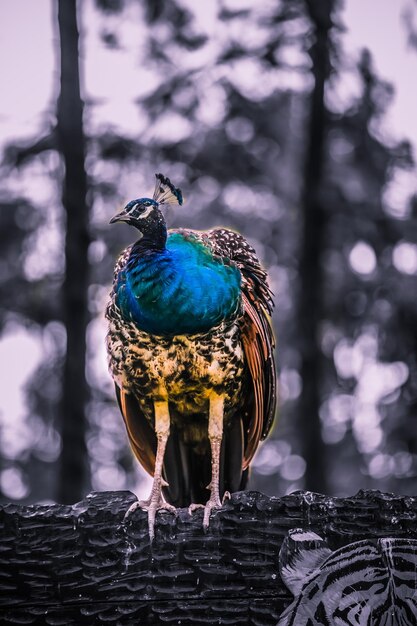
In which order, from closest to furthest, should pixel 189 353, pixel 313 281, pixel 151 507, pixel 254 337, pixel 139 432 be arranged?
pixel 151 507
pixel 189 353
pixel 254 337
pixel 139 432
pixel 313 281

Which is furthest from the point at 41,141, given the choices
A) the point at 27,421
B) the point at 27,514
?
the point at 27,514

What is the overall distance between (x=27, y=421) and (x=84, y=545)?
23.0 feet

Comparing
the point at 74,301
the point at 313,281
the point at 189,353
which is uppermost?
the point at 313,281

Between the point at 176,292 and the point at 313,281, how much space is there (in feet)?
14.0

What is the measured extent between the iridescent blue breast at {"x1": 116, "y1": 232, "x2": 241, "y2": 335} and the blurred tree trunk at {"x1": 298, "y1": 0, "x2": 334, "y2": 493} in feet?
12.5

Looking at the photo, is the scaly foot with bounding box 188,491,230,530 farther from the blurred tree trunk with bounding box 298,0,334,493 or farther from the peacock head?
the blurred tree trunk with bounding box 298,0,334,493

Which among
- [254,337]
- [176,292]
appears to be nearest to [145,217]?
[176,292]

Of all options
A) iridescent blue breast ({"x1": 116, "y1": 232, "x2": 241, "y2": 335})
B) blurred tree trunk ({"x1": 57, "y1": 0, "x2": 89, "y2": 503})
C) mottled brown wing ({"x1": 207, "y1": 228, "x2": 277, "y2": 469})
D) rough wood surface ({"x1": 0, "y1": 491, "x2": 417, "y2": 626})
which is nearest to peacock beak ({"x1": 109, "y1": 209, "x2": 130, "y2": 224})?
iridescent blue breast ({"x1": 116, "y1": 232, "x2": 241, "y2": 335})

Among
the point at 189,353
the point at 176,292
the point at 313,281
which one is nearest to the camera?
the point at 176,292

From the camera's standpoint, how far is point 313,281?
8.00 m

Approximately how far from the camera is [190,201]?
25.9ft

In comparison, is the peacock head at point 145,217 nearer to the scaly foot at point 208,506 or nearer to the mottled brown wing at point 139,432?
the mottled brown wing at point 139,432

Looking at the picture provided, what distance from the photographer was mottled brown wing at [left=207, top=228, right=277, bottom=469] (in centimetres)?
418

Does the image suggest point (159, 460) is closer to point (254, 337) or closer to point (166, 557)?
point (254, 337)
